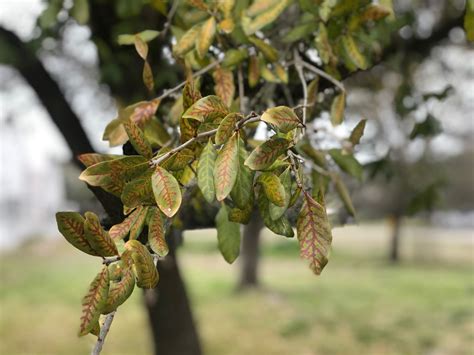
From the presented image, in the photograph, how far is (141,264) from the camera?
103 cm

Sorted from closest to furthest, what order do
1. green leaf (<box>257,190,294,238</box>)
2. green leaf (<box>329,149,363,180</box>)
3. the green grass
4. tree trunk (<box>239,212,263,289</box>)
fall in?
green leaf (<box>257,190,294,238</box>)
green leaf (<box>329,149,363,180</box>)
the green grass
tree trunk (<box>239,212,263,289</box>)

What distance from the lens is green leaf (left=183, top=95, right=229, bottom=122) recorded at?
111 cm

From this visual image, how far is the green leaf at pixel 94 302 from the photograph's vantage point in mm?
986

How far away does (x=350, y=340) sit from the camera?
7738 millimetres

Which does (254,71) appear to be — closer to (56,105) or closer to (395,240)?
(56,105)

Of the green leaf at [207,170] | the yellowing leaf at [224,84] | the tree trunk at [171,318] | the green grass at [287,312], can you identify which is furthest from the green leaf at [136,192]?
the tree trunk at [171,318]

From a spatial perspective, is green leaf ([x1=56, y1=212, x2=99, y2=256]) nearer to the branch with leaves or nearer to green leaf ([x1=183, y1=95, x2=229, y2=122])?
the branch with leaves

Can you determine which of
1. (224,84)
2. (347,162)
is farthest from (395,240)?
(224,84)

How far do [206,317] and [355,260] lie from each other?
10.6m

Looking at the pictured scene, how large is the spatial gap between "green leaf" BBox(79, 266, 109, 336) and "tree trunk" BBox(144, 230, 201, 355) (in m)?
3.83

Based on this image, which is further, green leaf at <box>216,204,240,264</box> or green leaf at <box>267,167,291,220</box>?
green leaf at <box>216,204,240,264</box>

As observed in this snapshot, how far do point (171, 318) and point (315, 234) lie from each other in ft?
13.5

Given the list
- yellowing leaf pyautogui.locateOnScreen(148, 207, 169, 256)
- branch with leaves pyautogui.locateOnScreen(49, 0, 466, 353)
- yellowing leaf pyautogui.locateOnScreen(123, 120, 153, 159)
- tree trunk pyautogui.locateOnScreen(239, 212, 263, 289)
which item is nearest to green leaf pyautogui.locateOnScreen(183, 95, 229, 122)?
branch with leaves pyautogui.locateOnScreen(49, 0, 466, 353)

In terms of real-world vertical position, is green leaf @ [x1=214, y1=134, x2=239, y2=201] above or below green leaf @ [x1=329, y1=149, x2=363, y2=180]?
above
